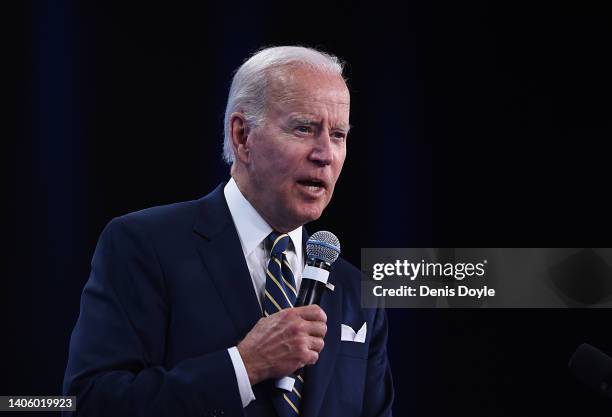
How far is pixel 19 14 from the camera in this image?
8.91 feet

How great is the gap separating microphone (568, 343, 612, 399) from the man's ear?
2.76 ft

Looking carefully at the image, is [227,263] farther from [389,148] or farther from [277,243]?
[389,148]

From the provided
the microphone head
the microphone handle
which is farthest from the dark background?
the microphone handle

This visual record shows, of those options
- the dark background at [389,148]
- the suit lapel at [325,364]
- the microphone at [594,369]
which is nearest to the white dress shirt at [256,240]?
the suit lapel at [325,364]

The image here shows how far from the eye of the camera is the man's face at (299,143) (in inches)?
66.8

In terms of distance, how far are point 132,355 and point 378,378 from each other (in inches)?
24.9

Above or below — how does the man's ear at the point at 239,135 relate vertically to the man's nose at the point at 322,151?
above

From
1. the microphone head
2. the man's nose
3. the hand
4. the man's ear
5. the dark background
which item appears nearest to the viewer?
the hand

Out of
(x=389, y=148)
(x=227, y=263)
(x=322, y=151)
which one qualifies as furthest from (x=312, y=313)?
(x=389, y=148)

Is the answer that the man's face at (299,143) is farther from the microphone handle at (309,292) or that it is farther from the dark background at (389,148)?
the dark background at (389,148)

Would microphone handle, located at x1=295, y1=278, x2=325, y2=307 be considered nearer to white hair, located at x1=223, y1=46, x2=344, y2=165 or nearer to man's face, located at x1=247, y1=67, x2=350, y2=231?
man's face, located at x1=247, y1=67, x2=350, y2=231

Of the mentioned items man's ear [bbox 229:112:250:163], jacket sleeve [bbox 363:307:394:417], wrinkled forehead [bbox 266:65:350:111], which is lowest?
jacket sleeve [bbox 363:307:394:417]

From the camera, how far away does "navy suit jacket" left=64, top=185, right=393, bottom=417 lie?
4.84 ft

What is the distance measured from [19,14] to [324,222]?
1374 millimetres
